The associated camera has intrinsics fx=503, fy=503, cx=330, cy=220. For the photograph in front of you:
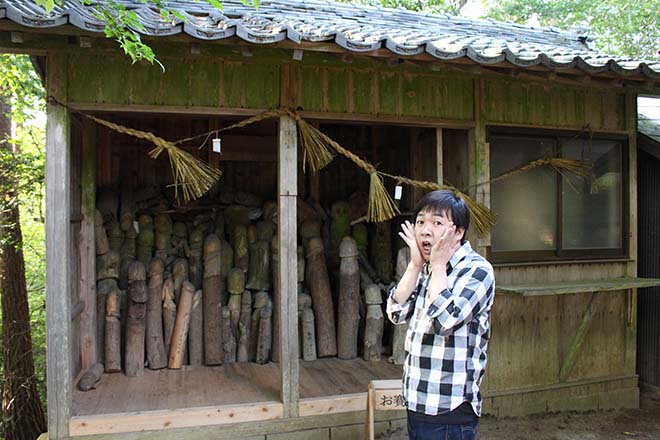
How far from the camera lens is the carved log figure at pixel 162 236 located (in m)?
5.25

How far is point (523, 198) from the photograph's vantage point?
180 inches

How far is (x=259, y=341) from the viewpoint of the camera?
200 inches

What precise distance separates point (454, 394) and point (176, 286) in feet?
12.1

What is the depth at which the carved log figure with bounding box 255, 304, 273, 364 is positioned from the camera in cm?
504

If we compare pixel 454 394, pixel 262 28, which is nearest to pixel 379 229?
pixel 262 28

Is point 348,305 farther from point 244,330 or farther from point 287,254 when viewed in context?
point 287,254

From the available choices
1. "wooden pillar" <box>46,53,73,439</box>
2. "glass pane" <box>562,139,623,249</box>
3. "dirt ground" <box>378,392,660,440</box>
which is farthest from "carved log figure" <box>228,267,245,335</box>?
"glass pane" <box>562,139,623,249</box>

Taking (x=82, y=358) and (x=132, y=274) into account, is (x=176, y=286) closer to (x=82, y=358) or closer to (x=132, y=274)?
(x=132, y=274)

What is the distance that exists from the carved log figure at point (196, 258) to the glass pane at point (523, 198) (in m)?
2.92

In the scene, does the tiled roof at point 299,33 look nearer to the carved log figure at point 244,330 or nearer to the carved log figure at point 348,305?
the carved log figure at point 348,305

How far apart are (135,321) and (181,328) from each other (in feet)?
1.40

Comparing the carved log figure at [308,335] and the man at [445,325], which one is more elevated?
the man at [445,325]

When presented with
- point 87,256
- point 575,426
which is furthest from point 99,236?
point 575,426

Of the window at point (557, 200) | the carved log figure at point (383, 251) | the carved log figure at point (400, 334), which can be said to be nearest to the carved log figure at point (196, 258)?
the carved log figure at point (383, 251)
